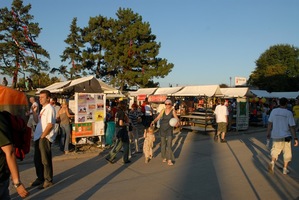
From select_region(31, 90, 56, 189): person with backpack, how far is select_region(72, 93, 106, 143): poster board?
13.0 ft

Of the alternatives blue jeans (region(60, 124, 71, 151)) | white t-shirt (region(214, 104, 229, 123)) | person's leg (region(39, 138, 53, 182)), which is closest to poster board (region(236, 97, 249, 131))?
white t-shirt (region(214, 104, 229, 123))

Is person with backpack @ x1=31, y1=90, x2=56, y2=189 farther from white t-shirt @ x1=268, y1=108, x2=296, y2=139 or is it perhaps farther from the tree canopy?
the tree canopy

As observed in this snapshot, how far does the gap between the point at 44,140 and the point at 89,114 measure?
14.7 feet

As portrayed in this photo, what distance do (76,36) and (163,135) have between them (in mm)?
35363

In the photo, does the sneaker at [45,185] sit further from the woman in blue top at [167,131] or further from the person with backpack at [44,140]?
the woman in blue top at [167,131]

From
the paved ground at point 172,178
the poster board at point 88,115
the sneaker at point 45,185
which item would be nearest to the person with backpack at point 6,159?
the paved ground at point 172,178

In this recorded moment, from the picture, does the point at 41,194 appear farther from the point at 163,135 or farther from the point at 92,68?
the point at 92,68

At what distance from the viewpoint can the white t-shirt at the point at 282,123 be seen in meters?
6.97

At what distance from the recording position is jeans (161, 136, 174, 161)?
26.3 ft

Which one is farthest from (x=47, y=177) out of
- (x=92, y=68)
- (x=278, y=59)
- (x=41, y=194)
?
(x=278, y=59)

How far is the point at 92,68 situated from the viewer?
129 feet

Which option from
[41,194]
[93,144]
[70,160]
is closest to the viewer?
[41,194]

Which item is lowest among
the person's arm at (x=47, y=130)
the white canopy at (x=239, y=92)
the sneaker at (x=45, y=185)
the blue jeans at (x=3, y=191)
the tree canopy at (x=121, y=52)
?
the sneaker at (x=45, y=185)

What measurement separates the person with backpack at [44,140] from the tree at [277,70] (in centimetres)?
5367
